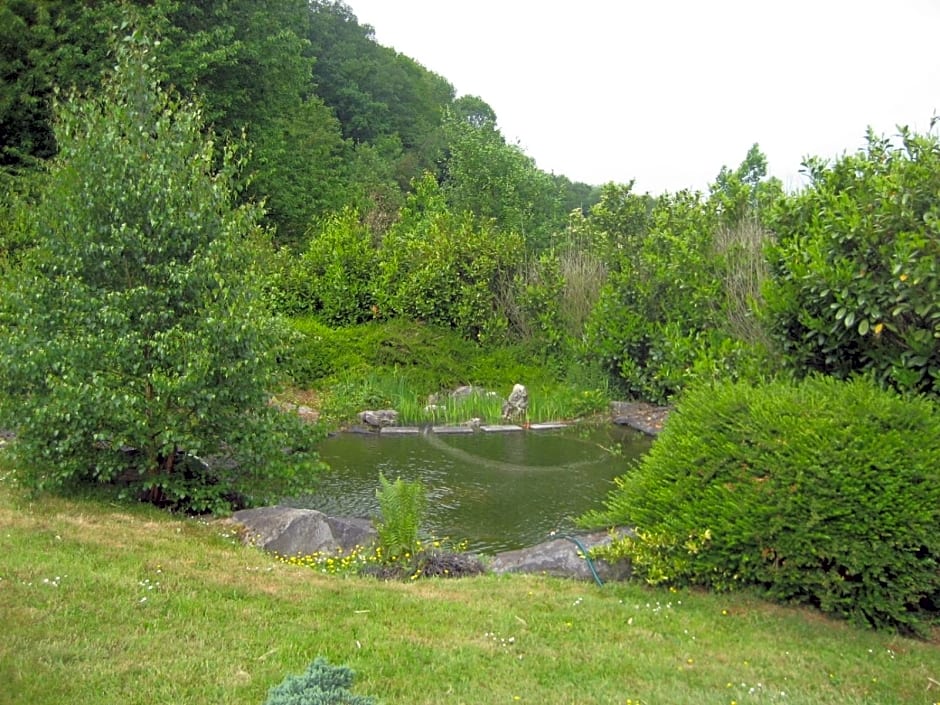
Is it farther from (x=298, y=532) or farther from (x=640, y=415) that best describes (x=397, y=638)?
(x=640, y=415)

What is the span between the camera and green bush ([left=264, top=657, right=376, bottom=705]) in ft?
9.94

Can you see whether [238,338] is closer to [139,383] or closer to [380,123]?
[139,383]

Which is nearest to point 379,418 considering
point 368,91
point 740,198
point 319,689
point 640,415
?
point 640,415

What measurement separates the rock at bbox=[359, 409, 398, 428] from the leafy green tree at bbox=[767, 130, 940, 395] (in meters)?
7.89

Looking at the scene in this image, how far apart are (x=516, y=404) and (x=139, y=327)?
310 inches

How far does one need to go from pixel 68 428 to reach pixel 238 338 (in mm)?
1522

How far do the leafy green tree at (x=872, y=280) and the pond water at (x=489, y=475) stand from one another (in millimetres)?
3061

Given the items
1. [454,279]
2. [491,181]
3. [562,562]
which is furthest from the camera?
[491,181]

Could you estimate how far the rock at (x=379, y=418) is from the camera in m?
13.4

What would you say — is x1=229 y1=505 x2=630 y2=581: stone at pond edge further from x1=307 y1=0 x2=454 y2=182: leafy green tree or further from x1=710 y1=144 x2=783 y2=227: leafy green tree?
x1=307 y1=0 x2=454 y2=182: leafy green tree

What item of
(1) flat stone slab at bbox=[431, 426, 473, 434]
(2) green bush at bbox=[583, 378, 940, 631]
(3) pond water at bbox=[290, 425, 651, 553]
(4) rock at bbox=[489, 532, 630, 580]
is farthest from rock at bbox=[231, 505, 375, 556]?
(1) flat stone slab at bbox=[431, 426, 473, 434]

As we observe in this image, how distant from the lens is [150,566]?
5148 mm

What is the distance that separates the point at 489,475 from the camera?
33.2ft

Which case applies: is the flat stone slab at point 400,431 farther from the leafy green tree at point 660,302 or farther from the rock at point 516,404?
the leafy green tree at point 660,302
